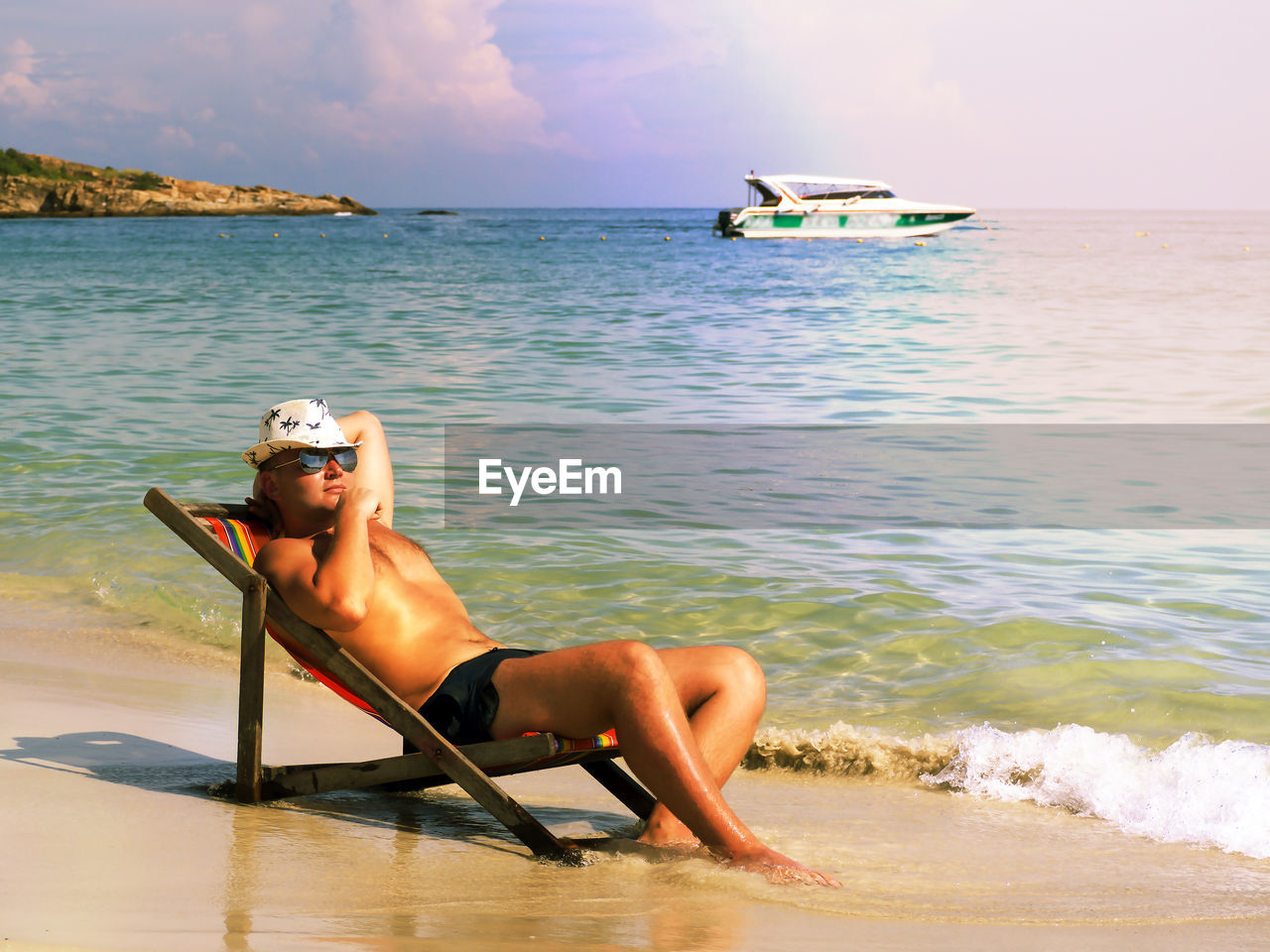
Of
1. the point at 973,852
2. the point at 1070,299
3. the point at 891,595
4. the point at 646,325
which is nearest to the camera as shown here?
the point at 973,852

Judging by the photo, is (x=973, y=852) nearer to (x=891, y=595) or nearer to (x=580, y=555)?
(x=891, y=595)

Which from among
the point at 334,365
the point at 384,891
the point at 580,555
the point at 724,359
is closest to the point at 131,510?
the point at 580,555

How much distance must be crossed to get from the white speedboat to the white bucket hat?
56519 mm

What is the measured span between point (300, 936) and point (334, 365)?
1341cm

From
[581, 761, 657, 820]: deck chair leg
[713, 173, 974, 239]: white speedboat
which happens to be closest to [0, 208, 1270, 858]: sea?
[581, 761, 657, 820]: deck chair leg

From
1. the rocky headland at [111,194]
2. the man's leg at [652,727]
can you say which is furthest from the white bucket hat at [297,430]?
the rocky headland at [111,194]

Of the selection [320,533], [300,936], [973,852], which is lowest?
[973,852]

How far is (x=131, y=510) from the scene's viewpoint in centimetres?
757

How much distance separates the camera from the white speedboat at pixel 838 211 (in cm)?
5853

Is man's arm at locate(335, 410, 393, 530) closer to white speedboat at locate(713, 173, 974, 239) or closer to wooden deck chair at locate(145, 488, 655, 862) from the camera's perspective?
wooden deck chair at locate(145, 488, 655, 862)

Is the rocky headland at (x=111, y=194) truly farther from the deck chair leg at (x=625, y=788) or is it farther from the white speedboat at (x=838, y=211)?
the deck chair leg at (x=625, y=788)

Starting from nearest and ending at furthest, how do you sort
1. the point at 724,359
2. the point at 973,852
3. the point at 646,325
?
the point at 973,852, the point at 724,359, the point at 646,325

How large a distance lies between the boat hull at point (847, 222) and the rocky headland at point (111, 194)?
68823mm

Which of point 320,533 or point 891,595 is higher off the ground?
point 320,533
